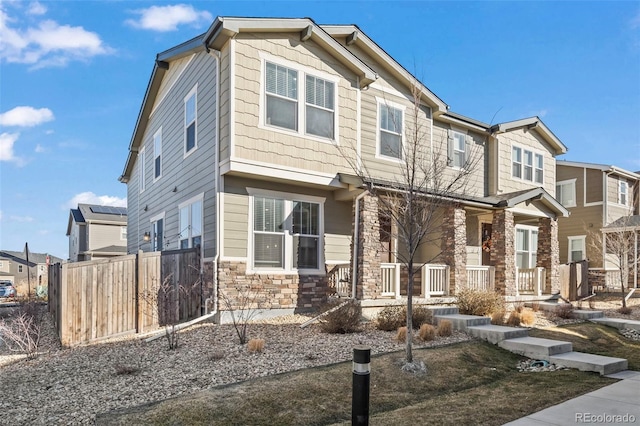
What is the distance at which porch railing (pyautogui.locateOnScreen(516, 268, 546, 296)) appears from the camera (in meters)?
16.0

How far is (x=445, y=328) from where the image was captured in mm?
9422

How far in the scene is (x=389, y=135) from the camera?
13.8 meters

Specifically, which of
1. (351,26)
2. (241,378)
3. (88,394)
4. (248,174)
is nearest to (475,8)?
(351,26)

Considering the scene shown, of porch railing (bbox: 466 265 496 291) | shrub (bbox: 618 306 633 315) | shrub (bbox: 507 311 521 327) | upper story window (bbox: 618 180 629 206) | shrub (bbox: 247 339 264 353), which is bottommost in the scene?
shrub (bbox: 618 306 633 315)

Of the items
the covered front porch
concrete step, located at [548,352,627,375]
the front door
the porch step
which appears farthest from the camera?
the front door

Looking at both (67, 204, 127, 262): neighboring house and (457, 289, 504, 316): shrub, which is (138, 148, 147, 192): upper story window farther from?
(67, 204, 127, 262): neighboring house

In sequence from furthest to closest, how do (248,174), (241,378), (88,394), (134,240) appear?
1. (134,240)
2. (248,174)
3. (241,378)
4. (88,394)

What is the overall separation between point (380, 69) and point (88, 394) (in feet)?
38.2

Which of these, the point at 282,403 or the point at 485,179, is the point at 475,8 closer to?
the point at 485,179

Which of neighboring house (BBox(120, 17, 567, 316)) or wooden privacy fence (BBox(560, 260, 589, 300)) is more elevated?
neighboring house (BBox(120, 17, 567, 316))

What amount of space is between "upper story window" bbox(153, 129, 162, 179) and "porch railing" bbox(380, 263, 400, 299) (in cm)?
911

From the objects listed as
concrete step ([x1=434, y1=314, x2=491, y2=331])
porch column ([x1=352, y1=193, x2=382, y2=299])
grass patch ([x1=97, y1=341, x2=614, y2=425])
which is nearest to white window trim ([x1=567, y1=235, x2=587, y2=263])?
concrete step ([x1=434, y1=314, x2=491, y2=331])

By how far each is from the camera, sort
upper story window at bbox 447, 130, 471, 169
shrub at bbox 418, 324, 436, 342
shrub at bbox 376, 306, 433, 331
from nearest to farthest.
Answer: shrub at bbox 418, 324, 436, 342 → shrub at bbox 376, 306, 433, 331 → upper story window at bbox 447, 130, 471, 169

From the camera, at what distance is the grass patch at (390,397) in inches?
202
